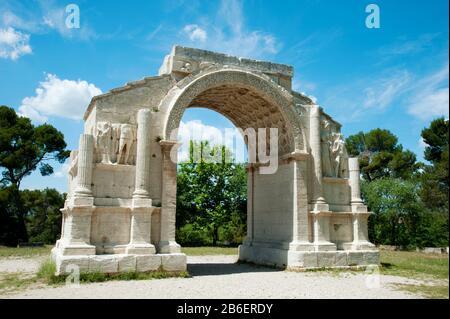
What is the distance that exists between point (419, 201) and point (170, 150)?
948 inches

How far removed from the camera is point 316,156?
47.4 ft

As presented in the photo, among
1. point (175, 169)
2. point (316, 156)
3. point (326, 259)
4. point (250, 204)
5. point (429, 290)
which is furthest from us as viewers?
point (250, 204)

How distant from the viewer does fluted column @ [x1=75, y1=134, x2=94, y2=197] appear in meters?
11.2

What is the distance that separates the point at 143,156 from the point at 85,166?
166 centimetres

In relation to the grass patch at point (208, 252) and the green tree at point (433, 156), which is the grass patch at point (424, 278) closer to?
the grass patch at point (208, 252)

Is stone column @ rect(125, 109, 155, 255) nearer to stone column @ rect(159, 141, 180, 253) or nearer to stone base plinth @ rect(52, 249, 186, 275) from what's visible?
stone base plinth @ rect(52, 249, 186, 275)

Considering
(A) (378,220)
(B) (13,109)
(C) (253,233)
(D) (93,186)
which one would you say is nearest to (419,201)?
(A) (378,220)

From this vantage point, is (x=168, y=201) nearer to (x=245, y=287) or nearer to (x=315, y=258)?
(x=245, y=287)

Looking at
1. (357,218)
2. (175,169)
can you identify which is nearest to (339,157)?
(357,218)

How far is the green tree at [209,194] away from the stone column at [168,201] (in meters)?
18.9

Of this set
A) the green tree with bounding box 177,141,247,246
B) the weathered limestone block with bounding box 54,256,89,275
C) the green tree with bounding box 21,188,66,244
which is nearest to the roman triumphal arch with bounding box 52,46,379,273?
the weathered limestone block with bounding box 54,256,89,275
